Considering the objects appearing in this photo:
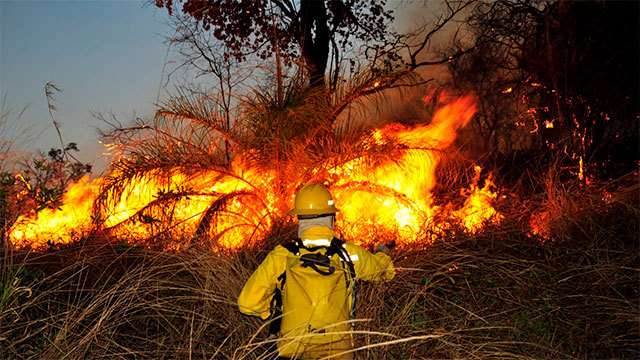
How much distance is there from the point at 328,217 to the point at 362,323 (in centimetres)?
129

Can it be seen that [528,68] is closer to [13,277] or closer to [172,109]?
[172,109]

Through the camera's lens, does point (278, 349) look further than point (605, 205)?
No

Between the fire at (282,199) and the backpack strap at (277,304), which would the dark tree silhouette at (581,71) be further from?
the backpack strap at (277,304)

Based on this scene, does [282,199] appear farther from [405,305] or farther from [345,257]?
[345,257]

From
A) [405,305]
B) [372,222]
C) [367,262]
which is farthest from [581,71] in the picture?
[367,262]

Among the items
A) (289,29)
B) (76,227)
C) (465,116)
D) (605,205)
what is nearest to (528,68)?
(465,116)

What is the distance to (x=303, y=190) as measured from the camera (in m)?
3.66

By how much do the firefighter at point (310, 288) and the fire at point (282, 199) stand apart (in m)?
3.09

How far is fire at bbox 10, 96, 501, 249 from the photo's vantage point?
6.91m

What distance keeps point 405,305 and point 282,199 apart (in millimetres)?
2892

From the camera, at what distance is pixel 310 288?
3293 millimetres

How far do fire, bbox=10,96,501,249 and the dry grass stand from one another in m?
0.64

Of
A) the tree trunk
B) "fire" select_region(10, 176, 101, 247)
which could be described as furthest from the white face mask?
the tree trunk

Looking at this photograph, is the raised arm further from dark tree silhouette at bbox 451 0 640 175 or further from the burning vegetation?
dark tree silhouette at bbox 451 0 640 175
